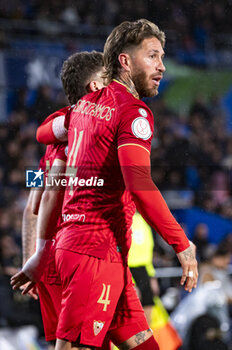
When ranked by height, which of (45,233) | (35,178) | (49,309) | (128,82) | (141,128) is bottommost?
(49,309)

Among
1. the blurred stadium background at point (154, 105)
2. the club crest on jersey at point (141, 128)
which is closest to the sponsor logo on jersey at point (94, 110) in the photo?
the club crest on jersey at point (141, 128)

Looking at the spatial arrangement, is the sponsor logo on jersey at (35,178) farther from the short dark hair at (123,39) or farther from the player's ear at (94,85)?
the short dark hair at (123,39)

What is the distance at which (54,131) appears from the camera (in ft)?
6.20

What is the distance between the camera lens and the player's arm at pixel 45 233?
1.87m

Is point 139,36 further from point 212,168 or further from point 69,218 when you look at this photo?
point 212,168

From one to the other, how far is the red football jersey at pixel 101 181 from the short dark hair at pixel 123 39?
0.10 m

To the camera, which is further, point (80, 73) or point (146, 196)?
point (80, 73)

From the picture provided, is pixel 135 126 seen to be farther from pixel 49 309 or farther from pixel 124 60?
pixel 49 309

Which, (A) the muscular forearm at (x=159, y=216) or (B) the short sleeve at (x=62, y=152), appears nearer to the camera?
(A) the muscular forearm at (x=159, y=216)

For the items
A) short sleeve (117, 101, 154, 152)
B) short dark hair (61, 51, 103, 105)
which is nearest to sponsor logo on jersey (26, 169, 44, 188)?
short dark hair (61, 51, 103, 105)

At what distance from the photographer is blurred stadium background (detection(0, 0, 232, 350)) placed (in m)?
2.94

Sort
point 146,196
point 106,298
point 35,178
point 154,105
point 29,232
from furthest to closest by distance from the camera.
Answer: point 154,105, point 29,232, point 35,178, point 106,298, point 146,196

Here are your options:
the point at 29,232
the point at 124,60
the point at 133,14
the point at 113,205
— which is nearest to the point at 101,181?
the point at 113,205

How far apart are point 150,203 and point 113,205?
19 cm
